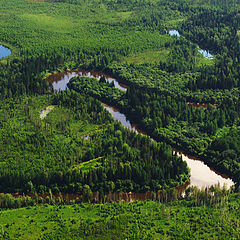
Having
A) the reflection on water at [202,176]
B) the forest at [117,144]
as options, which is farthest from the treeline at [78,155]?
the reflection on water at [202,176]

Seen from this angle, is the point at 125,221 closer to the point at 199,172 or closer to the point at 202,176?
the point at 202,176

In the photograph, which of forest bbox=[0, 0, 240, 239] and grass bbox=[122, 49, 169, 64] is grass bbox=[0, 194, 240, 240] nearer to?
forest bbox=[0, 0, 240, 239]

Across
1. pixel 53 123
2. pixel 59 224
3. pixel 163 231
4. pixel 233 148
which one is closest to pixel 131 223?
pixel 163 231

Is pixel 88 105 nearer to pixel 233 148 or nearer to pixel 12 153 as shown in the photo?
pixel 12 153

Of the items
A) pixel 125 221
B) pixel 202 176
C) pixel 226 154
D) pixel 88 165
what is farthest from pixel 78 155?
pixel 226 154

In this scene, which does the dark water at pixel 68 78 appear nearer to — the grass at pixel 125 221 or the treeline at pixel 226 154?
the treeline at pixel 226 154
